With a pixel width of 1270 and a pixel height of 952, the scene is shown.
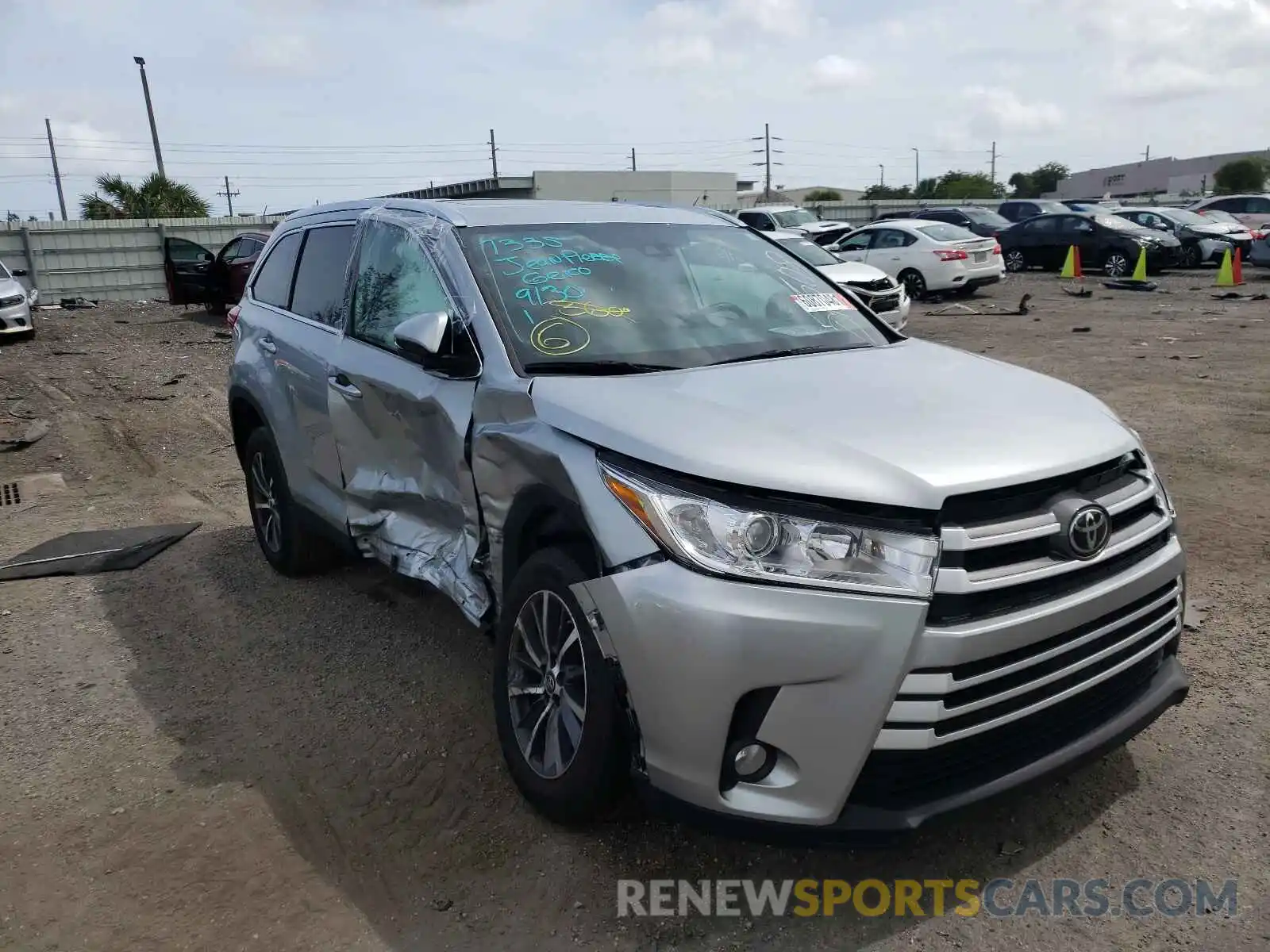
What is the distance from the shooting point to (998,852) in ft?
9.21

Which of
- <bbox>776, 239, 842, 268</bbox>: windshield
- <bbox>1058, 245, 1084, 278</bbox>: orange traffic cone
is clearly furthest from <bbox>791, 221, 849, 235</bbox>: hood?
<bbox>776, 239, 842, 268</bbox>: windshield

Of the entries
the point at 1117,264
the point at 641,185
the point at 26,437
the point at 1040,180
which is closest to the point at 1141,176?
the point at 1040,180

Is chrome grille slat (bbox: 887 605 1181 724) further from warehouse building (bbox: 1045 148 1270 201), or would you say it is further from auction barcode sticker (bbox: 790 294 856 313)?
warehouse building (bbox: 1045 148 1270 201)

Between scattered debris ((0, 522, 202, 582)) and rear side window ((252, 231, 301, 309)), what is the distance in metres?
1.72

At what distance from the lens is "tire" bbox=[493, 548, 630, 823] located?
8.54 feet

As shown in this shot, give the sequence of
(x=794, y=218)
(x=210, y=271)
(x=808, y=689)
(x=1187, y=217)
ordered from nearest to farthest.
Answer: (x=808, y=689) → (x=210, y=271) → (x=1187, y=217) → (x=794, y=218)

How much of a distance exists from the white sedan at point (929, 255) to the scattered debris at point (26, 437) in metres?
13.4

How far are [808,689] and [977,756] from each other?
51 cm

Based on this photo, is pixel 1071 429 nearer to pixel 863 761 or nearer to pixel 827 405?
pixel 827 405

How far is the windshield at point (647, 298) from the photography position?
3.26 metres

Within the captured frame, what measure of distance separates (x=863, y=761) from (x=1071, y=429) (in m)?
1.10

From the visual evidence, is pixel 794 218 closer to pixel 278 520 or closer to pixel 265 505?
pixel 265 505

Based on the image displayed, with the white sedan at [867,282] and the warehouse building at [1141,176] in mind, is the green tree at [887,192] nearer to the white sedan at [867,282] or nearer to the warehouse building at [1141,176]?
the warehouse building at [1141,176]

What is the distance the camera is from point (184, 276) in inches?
732
